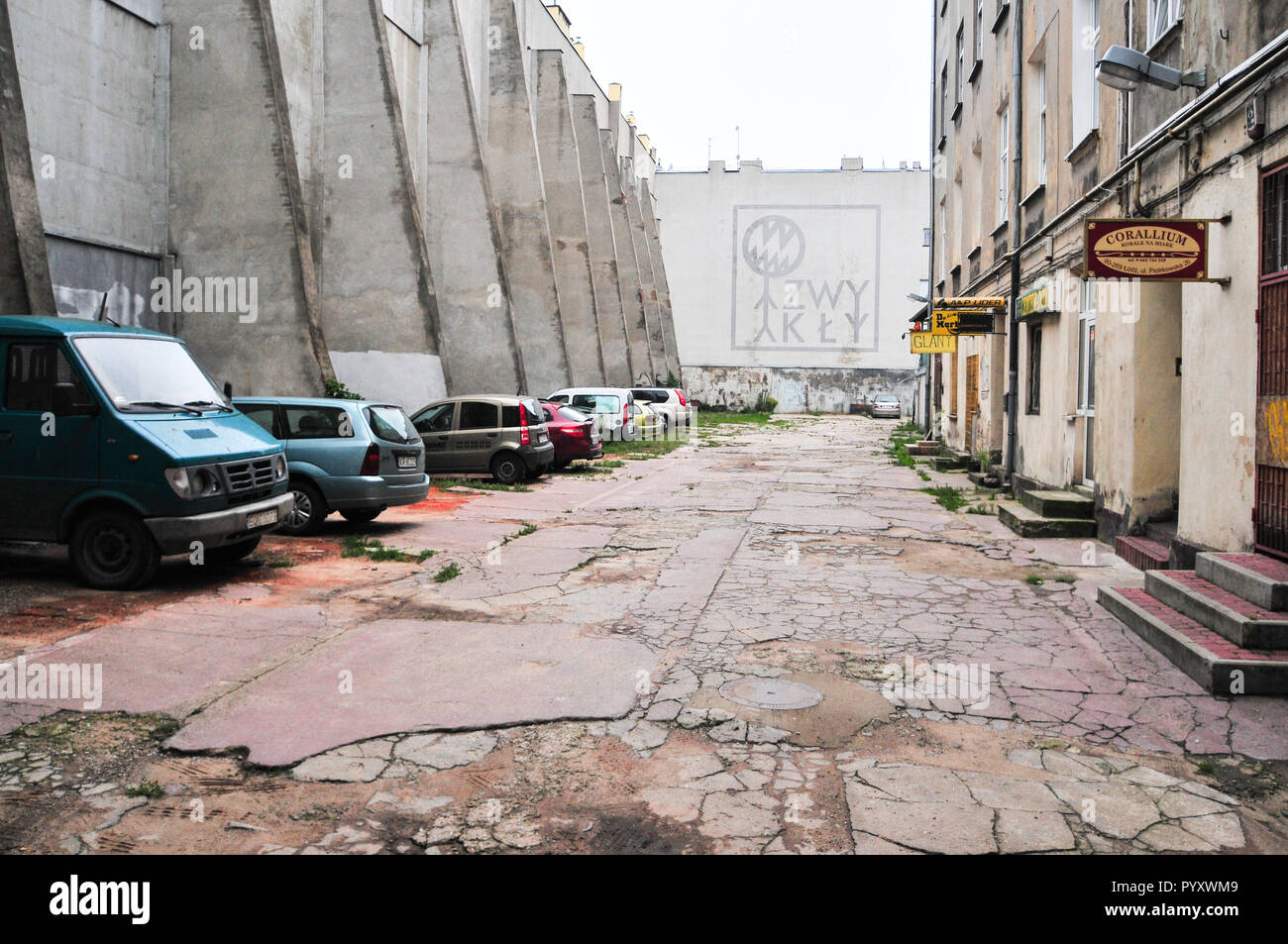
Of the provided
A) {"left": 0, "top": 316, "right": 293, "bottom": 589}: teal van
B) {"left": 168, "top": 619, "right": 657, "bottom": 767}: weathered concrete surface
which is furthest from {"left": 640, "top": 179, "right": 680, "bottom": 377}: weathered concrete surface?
{"left": 168, "top": 619, "right": 657, "bottom": 767}: weathered concrete surface

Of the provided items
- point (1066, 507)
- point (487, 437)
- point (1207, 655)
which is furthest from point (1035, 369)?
point (1207, 655)

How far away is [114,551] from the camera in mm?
7961

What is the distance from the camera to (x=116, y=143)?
16688 mm

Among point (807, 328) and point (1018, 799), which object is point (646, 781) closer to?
point (1018, 799)

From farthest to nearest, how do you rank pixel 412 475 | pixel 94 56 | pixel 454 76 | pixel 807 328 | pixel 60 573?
pixel 807 328 → pixel 454 76 → pixel 94 56 → pixel 412 475 → pixel 60 573

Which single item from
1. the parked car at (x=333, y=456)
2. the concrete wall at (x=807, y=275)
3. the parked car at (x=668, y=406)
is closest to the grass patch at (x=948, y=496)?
the parked car at (x=333, y=456)

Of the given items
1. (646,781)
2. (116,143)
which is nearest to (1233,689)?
(646,781)

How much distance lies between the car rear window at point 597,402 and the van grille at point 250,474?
1728 cm

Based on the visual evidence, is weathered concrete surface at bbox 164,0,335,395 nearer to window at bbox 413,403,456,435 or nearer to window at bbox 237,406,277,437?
window at bbox 413,403,456,435

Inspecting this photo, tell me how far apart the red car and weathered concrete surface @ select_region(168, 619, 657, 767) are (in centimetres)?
1314

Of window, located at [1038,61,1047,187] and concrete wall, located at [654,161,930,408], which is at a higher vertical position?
concrete wall, located at [654,161,930,408]

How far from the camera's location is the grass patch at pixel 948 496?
14791mm

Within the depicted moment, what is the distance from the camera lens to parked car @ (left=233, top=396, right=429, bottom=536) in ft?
37.0
